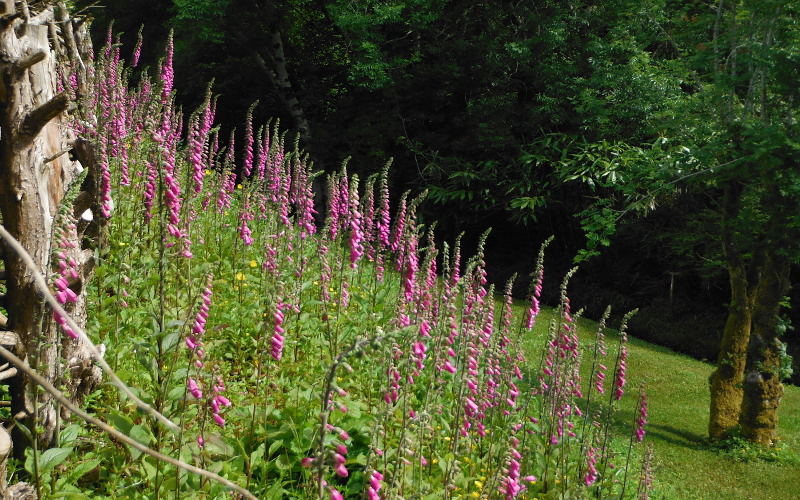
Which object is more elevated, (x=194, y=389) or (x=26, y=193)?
(x=26, y=193)

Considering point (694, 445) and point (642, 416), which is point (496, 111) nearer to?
point (694, 445)

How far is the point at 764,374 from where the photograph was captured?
8930 millimetres

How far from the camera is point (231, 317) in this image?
15.4 feet

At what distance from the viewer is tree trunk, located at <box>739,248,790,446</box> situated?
888cm

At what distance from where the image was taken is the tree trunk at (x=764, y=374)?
8.88 meters

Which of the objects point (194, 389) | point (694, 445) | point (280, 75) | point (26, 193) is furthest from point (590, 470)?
point (280, 75)

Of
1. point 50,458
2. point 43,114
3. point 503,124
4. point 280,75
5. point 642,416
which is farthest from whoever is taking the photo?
point 280,75

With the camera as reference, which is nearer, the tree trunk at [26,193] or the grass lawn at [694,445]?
the tree trunk at [26,193]

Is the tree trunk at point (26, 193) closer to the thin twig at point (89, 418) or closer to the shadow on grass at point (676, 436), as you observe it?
the thin twig at point (89, 418)

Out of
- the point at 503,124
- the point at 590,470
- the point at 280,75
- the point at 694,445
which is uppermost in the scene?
the point at 280,75

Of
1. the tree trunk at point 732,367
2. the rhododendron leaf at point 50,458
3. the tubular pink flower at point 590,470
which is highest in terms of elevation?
the rhododendron leaf at point 50,458

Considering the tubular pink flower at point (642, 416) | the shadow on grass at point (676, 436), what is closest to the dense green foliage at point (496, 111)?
the shadow on grass at point (676, 436)

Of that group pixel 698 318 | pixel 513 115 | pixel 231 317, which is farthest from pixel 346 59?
pixel 231 317

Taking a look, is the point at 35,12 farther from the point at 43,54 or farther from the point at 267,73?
the point at 267,73
